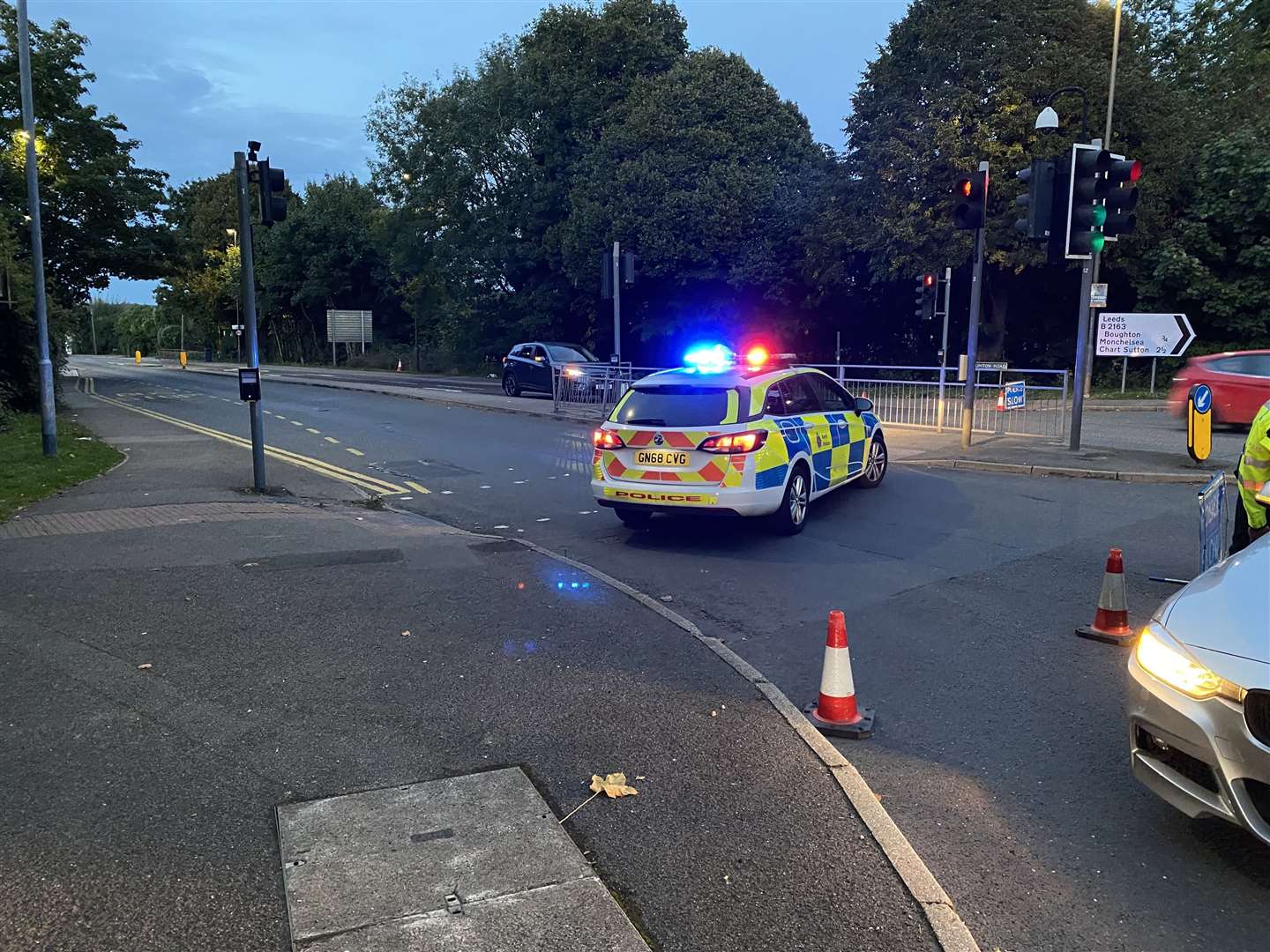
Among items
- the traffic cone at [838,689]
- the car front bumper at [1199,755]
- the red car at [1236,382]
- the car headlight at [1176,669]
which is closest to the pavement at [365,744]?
the traffic cone at [838,689]

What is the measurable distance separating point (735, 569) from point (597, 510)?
9.96 feet

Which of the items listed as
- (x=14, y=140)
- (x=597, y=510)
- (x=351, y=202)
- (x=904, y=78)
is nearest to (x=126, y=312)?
(x=351, y=202)

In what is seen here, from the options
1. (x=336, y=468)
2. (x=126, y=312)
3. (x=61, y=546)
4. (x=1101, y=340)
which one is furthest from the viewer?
(x=126, y=312)

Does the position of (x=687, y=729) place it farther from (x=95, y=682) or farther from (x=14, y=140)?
(x=14, y=140)

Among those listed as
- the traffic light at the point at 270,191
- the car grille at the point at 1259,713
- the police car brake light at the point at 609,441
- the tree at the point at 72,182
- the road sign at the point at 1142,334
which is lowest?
the car grille at the point at 1259,713

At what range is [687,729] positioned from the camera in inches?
176

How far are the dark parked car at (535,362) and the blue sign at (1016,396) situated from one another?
12.3m

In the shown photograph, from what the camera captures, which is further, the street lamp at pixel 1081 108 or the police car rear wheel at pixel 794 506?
the street lamp at pixel 1081 108

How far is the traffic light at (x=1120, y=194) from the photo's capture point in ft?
41.5

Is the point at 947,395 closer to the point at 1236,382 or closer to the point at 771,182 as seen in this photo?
the point at 1236,382

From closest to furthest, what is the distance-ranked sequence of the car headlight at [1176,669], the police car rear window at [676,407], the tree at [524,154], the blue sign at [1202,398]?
the car headlight at [1176,669]
the police car rear window at [676,407]
the blue sign at [1202,398]
the tree at [524,154]

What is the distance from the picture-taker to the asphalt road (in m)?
3.24

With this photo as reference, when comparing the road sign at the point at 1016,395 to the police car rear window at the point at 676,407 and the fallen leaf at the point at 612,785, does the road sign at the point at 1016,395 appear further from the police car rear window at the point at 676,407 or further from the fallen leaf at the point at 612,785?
the fallen leaf at the point at 612,785

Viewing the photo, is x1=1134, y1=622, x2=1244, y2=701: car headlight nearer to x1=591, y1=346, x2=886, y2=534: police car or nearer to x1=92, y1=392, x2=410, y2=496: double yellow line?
x1=591, y1=346, x2=886, y2=534: police car
